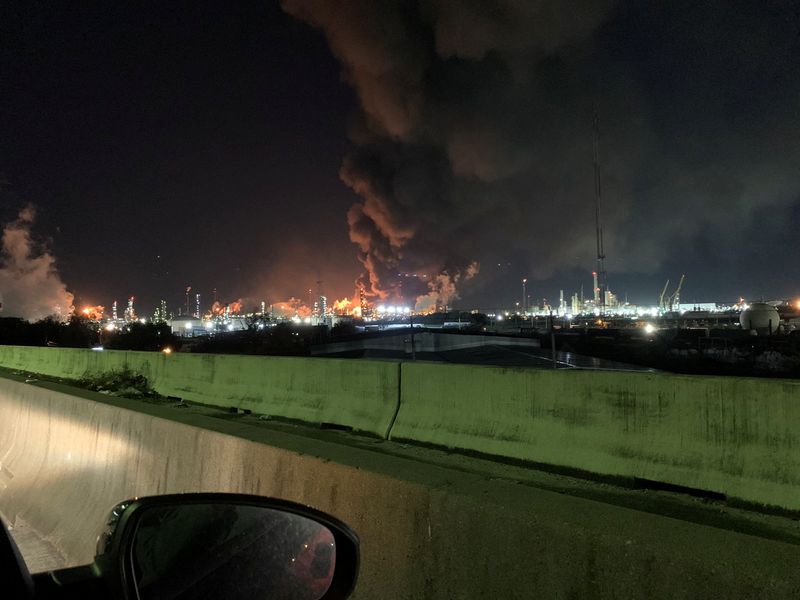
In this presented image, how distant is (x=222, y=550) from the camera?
7.88 ft

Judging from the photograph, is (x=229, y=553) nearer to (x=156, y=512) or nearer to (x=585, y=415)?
(x=156, y=512)

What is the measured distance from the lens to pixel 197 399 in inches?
409

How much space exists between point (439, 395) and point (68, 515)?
4306 millimetres

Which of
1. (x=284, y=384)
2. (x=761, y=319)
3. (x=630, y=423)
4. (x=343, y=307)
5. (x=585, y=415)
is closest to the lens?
(x=630, y=423)

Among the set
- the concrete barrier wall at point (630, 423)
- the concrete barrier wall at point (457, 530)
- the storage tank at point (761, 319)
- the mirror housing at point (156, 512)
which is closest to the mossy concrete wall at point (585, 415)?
the concrete barrier wall at point (630, 423)

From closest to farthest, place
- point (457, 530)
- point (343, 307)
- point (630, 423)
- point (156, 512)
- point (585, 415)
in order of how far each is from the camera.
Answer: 1. point (156, 512)
2. point (457, 530)
3. point (630, 423)
4. point (585, 415)
5. point (343, 307)

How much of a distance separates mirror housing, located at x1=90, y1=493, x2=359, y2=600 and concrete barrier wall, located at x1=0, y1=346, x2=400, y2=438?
427 centimetres

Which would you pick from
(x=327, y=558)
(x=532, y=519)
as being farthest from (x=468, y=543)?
(x=327, y=558)

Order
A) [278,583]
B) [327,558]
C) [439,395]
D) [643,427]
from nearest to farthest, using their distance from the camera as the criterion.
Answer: [278,583] < [327,558] < [643,427] < [439,395]

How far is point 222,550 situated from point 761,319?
47848 mm

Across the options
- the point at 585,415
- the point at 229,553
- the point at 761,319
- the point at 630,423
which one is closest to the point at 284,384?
the point at 585,415

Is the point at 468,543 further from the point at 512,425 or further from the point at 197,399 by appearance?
the point at 197,399

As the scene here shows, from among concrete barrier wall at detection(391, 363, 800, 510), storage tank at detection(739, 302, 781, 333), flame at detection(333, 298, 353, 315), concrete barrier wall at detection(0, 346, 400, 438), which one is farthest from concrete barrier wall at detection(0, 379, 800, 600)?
flame at detection(333, 298, 353, 315)

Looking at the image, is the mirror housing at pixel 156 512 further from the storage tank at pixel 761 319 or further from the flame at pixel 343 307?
the flame at pixel 343 307
